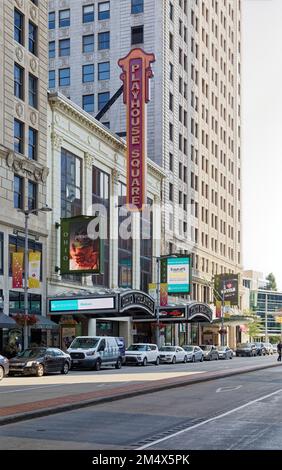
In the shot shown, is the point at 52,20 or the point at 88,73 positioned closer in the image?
the point at 88,73

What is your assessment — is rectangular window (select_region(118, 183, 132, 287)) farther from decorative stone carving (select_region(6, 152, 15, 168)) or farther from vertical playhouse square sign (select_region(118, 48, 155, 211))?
decorative stone carving (select_region(6, 152, 15, 168))

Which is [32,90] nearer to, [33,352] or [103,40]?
[33,352]

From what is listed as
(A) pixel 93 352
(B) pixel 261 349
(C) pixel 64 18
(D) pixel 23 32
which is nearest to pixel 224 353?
(B) pixel 261 349

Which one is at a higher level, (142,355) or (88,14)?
(88,14)

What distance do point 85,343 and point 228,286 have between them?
53.3 m

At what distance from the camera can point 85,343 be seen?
136ft

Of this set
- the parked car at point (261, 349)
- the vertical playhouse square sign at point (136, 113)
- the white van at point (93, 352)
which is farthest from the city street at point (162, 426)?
the parked car at point (261, 349)

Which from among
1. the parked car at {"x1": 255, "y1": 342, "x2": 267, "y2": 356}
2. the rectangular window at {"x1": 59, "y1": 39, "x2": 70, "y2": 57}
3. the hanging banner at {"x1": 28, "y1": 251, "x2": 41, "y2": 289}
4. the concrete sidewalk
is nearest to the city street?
the concrete sidewalk

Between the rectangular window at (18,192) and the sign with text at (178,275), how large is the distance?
25.2 m

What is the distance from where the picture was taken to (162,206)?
7800 centimetres

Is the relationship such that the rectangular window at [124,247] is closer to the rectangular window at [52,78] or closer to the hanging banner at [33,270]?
the rectangular window at [52,78]

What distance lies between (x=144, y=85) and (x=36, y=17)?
→ 1425cm

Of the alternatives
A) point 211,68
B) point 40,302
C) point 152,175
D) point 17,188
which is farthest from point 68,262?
point 211,68

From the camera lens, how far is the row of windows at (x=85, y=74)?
8062 centimetres
